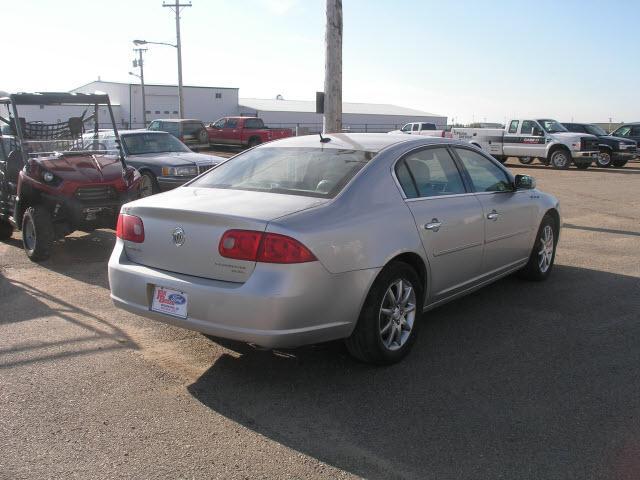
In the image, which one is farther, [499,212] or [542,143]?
[542,143]

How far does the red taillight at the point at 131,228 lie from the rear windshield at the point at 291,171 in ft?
2.21

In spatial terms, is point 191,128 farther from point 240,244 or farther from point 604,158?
point 240,244

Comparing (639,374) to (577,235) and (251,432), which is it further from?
(577,235)

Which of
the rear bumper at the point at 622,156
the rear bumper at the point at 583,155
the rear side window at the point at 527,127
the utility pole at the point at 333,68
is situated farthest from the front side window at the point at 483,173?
the rear bumper at the point at 622,156

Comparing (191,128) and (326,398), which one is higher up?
(191,128)

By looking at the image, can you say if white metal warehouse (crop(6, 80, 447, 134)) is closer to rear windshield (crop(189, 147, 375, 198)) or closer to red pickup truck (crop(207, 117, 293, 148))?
red pickup truck (crop(207, 117, 293, 148))

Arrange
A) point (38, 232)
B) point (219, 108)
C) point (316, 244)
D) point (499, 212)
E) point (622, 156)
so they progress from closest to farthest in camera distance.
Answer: point (316, 244) → point (499, 212) → point (38, 232) → point (622, 156) → point (219, 108)

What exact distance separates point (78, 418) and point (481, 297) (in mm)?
3917

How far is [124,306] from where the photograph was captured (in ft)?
14.3

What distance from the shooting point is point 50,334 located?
502cm

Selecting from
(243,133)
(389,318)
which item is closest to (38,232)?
(389,318)

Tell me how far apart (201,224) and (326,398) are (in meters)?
1.33

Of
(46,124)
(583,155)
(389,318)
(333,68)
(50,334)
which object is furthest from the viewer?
(583,155)

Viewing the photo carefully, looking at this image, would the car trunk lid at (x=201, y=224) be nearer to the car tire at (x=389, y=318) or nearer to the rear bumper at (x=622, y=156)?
the car tire at (x=389, y=318)
